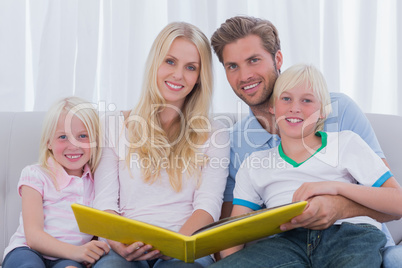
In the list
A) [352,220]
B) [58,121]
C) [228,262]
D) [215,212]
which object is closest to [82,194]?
[58,121]

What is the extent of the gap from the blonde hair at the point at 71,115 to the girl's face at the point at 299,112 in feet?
2.23

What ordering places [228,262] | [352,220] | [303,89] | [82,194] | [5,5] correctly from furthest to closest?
[5,5], [82,194], [303,89], [352,220], [228,262]

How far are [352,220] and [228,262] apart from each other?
1.37 ft

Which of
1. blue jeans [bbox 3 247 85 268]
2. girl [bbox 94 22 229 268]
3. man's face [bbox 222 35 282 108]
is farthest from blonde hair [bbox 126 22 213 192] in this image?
blue jeans [bbox 3 247 85 268]

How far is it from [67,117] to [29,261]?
1.72 ft

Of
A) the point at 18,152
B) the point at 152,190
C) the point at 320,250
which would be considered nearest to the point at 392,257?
the point at 320,250

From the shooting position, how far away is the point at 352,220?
4.51 feet

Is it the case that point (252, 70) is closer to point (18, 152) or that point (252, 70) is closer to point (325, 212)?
point (325, 212)

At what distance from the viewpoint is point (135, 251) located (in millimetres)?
1332

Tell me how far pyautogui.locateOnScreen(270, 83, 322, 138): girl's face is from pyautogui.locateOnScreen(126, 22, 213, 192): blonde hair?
323 millimetres

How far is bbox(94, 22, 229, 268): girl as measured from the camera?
61.9 inches

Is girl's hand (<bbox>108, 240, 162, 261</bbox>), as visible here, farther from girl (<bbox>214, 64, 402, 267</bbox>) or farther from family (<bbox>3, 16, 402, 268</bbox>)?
girl (<bbox>214, 64, 402, 267</bbox>)

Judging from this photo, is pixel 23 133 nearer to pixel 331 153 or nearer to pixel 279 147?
pixel 279 147

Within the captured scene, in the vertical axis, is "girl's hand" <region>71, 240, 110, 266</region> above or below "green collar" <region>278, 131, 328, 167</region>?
below
